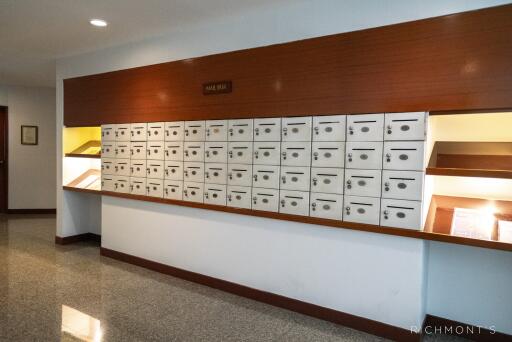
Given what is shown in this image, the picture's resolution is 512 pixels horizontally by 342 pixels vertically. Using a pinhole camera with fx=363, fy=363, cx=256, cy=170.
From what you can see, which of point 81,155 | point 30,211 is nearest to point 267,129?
point 81,155

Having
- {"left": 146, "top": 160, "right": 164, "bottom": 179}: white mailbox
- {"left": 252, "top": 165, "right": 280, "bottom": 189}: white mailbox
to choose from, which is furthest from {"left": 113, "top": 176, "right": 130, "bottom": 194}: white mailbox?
{"left": 252, "top": 165, "right": 280, "bottom": 189}: white mailbox

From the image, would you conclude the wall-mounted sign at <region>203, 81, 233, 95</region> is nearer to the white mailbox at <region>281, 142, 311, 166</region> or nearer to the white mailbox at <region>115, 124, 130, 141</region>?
the white mailbox at <region>281, 142, 311, 166</region>

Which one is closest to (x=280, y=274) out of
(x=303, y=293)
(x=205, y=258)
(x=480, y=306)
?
(x=303, y=293)

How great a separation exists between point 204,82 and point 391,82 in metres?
1.71

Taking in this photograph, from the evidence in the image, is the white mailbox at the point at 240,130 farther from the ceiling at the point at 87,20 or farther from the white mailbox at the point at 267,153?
the ceiling at the point at 87,20

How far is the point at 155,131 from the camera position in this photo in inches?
149

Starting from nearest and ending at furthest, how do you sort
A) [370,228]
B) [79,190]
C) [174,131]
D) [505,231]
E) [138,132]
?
[505,231] → [370,228] → [174,131] → [138,132] → [79,190]

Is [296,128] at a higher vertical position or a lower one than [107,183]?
higher

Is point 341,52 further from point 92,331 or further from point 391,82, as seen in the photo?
point 92,331

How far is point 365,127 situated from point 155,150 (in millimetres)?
2209

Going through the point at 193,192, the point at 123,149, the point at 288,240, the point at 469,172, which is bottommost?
the point at 288,240

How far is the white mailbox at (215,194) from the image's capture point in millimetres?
3307

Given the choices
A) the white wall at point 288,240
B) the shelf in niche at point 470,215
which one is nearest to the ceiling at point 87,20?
the white wall at point 288,240

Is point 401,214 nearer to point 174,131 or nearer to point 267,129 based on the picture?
point 267,129
